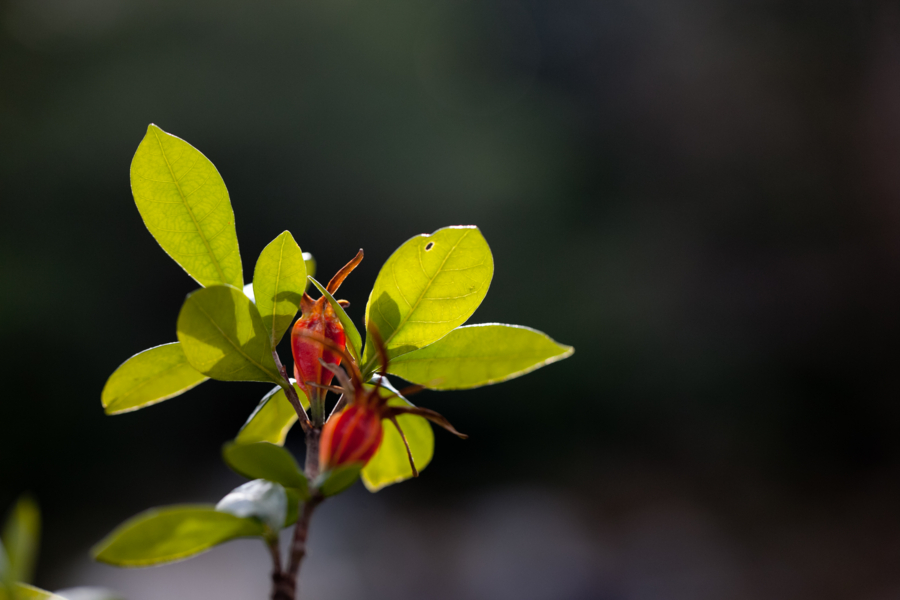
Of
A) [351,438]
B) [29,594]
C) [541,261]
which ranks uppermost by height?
[351,438]

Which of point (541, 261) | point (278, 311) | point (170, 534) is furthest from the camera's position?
point (541, 261)

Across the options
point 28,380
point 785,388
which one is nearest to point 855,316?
Result: point 785,388

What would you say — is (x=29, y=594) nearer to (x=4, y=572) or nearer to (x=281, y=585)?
(x=4, y=572)

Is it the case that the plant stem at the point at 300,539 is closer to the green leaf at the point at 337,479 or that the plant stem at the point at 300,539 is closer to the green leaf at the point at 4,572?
the green leaf at the point at 337,479

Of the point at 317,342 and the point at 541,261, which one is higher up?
the point at 317,342

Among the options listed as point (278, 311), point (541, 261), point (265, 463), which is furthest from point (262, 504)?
point (541, 261)

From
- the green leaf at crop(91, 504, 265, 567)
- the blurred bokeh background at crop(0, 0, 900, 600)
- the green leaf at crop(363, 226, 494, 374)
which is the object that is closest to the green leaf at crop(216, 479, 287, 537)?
the green leaf at crop(91, 504, 265, 567)
